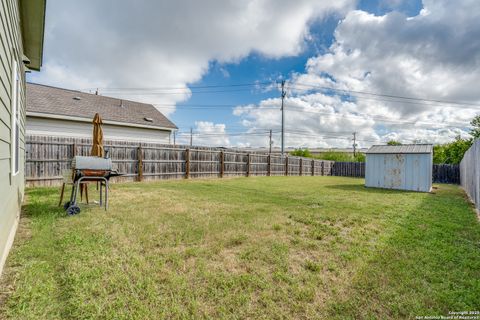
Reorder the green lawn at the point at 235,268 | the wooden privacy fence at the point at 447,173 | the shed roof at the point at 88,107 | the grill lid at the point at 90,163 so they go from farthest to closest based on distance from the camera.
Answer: the wooden privacy fence at the point at 447,173 → the shed roof at the point at 88,107 → the grill lid at the point at 90,163 → the green lawn at the point at 235,268

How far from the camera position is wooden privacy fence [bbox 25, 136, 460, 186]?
27.3ft

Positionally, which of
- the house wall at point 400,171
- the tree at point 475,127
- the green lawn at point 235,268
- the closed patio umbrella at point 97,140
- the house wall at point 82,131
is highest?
the tree at point 475,127

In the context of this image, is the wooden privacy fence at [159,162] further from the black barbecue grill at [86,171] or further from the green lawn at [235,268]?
the green lawn at [235,268]

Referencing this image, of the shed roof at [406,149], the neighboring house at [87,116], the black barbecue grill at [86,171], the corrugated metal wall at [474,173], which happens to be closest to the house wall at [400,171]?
the shed roof at [406,149]

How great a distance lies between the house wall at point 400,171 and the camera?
10.5 metres

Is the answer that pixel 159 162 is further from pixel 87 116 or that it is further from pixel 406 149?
pixel 406 149

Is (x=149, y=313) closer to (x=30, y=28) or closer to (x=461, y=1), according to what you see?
(x=30, y=28)

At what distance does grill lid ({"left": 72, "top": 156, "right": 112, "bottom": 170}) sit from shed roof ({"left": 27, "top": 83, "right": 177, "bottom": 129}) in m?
10.0

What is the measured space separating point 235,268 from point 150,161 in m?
9.67

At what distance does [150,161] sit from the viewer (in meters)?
11.2

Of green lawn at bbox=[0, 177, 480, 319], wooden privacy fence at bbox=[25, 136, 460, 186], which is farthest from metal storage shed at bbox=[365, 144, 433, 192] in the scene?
wooden privacy fence at bbox=[25, 136, 460, 186]

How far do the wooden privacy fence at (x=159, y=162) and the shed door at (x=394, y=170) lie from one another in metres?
8.03

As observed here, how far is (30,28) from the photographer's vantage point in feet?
16.8

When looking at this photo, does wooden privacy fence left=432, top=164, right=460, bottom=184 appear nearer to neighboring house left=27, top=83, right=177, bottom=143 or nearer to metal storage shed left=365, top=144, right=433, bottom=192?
metal storage shed left=365, top=144, right=433, bottom=192
